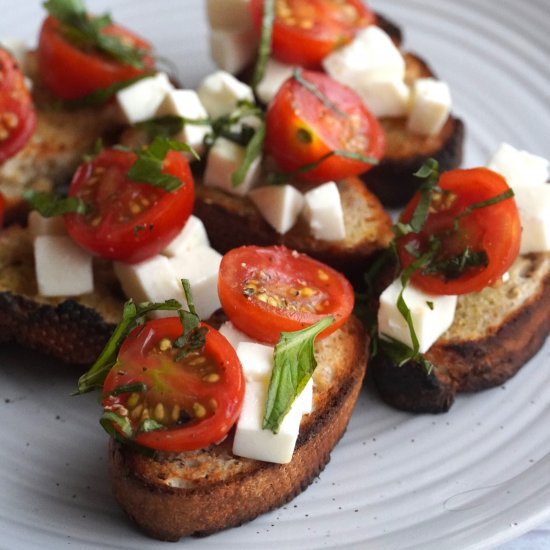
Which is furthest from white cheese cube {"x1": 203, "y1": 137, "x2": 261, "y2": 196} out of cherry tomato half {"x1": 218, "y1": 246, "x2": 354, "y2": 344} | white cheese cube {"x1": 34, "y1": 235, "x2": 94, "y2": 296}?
white cheese cube {"x1": 34, "y1": 235, "x2": 94, "y2": 296}

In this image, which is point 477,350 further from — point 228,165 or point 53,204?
point 53,204

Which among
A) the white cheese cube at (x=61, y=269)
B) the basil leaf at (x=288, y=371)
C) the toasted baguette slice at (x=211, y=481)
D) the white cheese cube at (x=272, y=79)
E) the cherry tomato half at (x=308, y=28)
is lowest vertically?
the white cheese cube at (x=61, y=269)

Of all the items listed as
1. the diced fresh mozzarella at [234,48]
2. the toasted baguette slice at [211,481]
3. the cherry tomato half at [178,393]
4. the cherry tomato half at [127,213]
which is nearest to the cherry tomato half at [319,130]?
the cherry tomato half at [127,213]

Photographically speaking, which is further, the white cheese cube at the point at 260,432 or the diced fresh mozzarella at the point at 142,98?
the diced fresh mozzarella at the point at 142,98

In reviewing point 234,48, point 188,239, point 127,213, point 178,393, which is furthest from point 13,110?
point 178,393

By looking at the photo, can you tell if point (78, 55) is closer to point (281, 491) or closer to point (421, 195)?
point (421, 195)

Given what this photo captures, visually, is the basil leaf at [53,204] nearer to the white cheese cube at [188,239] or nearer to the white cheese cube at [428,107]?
the white cheese cube at [188,239]

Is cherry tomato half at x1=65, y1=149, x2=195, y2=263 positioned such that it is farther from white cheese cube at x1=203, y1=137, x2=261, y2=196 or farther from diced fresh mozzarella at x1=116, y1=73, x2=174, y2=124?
diced fresh mozzarella at x1=116, y1=73, x2=174, y2=124
